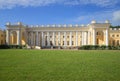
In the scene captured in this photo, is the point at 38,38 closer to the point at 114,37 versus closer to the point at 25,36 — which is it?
the point at 25,36

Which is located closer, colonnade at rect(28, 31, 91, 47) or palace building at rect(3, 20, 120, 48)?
palace building at rect(3, 20, 120, 48)

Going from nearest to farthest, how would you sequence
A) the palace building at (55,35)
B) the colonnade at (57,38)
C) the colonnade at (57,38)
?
the palace building at (55,35) → the colonnade at (57,38) → the colonnade at (57,38)

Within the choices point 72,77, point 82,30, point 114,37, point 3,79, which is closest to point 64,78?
point 72,77

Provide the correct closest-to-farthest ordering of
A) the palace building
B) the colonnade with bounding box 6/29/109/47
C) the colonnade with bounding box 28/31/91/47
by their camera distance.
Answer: the palace building, the colonnade with bounding box 6/29/109/47, the colonnade with bounding box 28/31/91/47

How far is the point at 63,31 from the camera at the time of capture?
82438 mm

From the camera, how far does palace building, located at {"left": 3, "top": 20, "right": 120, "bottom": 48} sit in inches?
3061

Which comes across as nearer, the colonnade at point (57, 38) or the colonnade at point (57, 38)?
the colonnade at point (57, 38)

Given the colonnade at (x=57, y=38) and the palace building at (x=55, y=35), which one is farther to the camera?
the colonnade at (x=57, y=38)

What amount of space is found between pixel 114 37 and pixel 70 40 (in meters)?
17.1

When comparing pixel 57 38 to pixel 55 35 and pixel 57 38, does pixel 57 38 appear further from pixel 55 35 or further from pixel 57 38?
pixel 55 35

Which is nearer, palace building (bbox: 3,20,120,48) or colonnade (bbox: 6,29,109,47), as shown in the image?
palace building (bbox: 3,20,120,48)

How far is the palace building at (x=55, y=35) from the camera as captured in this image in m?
77.8

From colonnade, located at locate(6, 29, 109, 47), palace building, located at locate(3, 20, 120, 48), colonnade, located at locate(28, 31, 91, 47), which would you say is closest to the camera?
palace building, located at locate(3, 20, 120, 48)

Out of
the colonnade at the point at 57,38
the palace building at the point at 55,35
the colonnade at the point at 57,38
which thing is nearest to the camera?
the palace building at the point at 55,35
